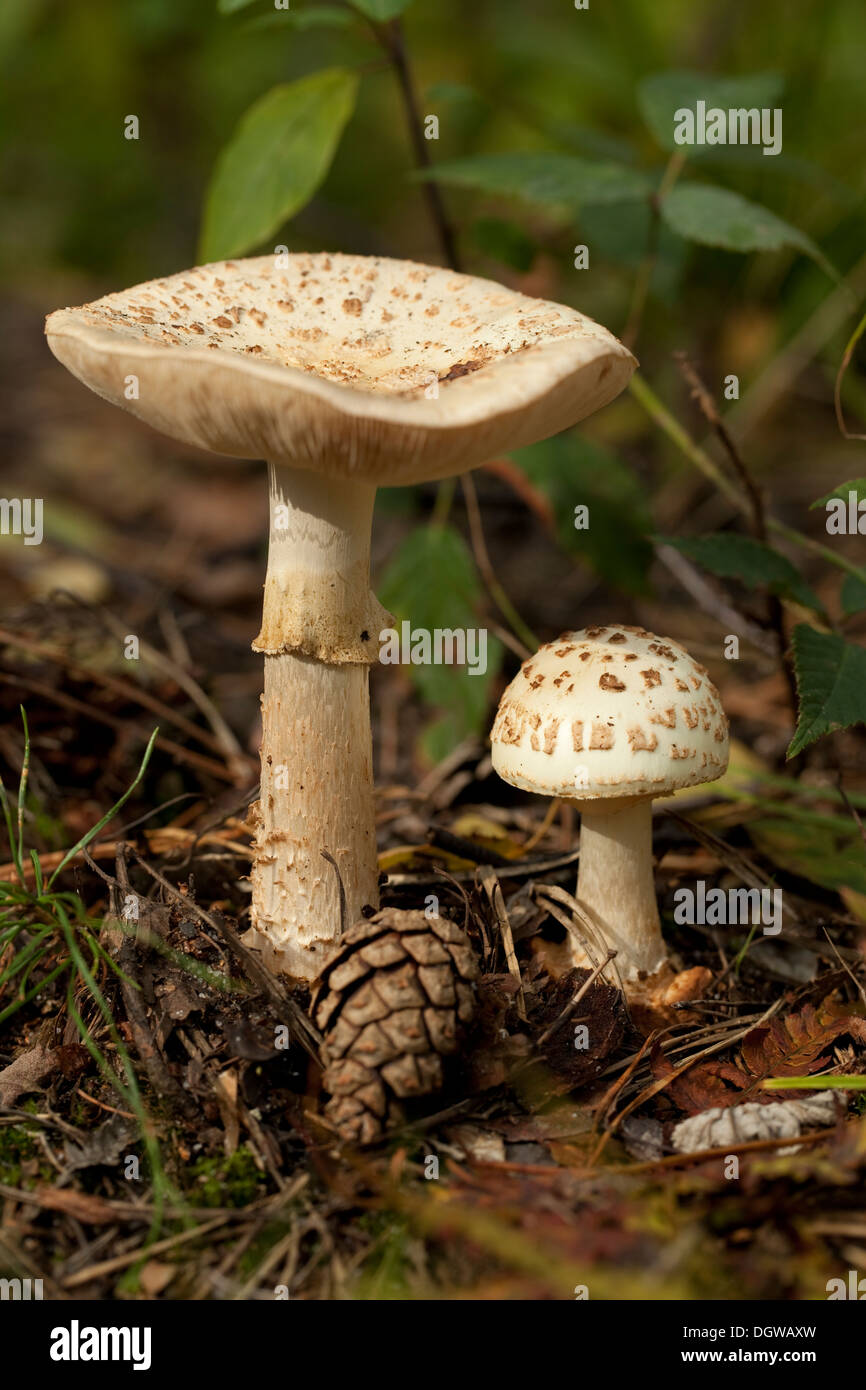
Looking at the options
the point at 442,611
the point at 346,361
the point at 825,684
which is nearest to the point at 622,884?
the point at 825,684

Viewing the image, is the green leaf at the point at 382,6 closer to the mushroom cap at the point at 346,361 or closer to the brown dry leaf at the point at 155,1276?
the mushroom cap at the point at 346,361

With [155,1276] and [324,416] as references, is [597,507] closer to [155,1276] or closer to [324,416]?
[324,416]

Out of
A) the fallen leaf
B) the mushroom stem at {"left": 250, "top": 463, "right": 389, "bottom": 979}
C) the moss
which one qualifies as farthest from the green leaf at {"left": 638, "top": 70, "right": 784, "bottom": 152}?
the fallen leaf

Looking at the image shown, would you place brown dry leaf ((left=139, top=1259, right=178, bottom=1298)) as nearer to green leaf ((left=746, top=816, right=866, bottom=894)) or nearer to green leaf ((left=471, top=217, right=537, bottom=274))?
green leaf ((left=746, top=816, right=866, bottom=894))

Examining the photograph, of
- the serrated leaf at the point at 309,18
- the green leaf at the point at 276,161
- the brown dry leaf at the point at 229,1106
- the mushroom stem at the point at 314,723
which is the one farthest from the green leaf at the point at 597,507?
the brown dry leaf at the point at 229,1106

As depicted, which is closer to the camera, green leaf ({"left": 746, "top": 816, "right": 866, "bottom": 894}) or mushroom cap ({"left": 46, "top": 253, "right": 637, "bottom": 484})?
mushroom cap ({"left": 46, "top": 253, "right": 637, "bottom": 484})

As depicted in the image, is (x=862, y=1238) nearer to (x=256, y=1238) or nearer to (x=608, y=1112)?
(x=608, y=1112)
